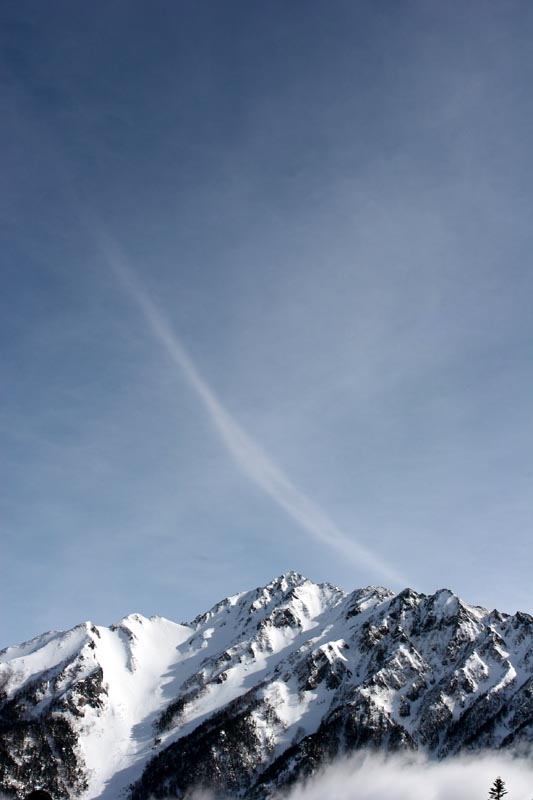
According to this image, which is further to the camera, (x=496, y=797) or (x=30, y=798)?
(x=496, y=797)

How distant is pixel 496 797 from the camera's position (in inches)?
3036

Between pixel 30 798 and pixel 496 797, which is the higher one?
pixel 30 798

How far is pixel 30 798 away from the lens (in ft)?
129

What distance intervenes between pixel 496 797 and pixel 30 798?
202ft
